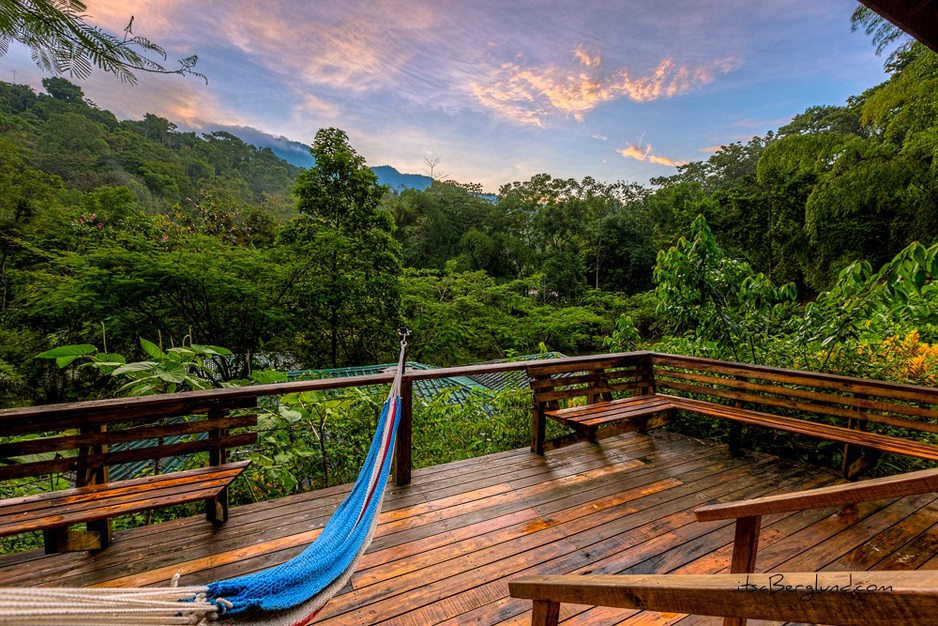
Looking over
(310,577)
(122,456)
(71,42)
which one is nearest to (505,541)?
(310,577)

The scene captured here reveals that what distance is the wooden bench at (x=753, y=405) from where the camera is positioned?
7.11 ft

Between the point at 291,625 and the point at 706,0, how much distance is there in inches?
272

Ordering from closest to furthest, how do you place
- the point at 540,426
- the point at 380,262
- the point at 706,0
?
the point at 540,426
the point at 706,0
the point at 380,262

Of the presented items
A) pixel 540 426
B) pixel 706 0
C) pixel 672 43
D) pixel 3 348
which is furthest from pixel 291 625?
pixel 3 348

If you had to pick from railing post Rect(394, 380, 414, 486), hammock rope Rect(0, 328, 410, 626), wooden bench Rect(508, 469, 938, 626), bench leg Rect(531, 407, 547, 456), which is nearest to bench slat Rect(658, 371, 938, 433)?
bench leg Rect(531, 407, 547, 456)

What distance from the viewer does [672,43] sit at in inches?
212

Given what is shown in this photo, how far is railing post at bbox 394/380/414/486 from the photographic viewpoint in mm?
2273

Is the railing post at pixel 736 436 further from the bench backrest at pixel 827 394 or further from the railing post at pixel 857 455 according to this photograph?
the railing post at pixel 857 455

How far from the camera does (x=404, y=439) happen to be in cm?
229

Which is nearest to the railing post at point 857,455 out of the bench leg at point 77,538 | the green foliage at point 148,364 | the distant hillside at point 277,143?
the green foliage at point 148,364

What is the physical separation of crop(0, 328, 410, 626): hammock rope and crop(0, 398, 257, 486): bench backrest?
113 centimetres

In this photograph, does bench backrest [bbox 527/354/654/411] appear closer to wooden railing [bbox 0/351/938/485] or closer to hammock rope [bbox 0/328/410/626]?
wooden railing [bbox 0/351/938/485]

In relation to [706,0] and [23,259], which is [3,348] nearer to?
[23,259]

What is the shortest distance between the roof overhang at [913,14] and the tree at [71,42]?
3.44 metres
